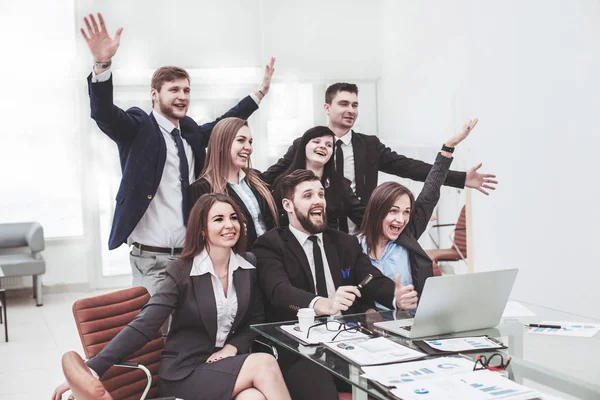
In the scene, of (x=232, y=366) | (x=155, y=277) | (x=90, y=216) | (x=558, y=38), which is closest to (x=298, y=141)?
(x=155, y=277)

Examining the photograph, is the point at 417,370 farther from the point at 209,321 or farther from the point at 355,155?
the point at 355,155

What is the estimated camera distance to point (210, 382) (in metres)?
2.64

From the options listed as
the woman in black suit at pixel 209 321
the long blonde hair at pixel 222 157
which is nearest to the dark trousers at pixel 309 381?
the woman in black suit at pixel 209 321

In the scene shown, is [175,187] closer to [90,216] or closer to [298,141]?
[298,141]

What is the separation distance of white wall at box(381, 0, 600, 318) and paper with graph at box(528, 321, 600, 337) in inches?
98.5

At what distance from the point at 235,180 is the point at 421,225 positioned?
3.25ft

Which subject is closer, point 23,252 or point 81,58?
point 23,252

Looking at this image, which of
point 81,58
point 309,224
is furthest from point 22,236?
point 309,224

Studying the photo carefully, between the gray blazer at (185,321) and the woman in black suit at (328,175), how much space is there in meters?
0.79

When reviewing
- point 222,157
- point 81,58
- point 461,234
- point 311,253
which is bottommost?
point 461,234

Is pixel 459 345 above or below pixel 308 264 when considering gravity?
below

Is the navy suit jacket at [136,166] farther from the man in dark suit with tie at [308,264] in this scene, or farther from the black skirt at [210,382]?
the black skirt at [210,382]

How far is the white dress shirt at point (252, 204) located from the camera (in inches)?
137

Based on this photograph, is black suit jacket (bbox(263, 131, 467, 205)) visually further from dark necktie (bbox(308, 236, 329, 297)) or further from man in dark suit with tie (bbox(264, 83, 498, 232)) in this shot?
dark necktie (bbox(308, 236, 329, 297))
